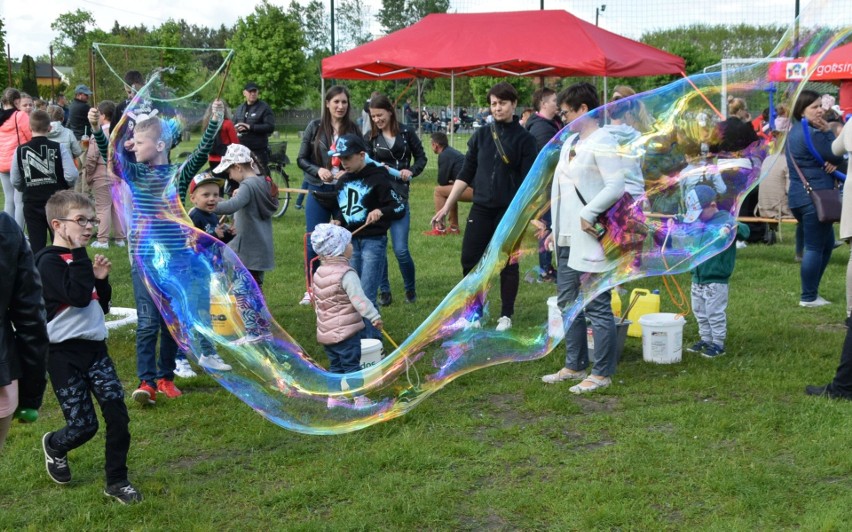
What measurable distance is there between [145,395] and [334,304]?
138cm

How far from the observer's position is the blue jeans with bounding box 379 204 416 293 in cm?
784

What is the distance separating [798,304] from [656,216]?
3504 millimetres

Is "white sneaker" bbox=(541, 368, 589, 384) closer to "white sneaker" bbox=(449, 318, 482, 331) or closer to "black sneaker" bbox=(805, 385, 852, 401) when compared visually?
"white sneaker" bbox=(449, 318, 482, 331)

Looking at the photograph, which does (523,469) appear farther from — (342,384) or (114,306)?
(114,306)

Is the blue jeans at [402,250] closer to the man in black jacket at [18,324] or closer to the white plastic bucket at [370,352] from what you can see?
the white plastic bucket at [370,352]

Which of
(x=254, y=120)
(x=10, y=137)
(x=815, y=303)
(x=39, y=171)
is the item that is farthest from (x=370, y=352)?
(x=254, y=120)

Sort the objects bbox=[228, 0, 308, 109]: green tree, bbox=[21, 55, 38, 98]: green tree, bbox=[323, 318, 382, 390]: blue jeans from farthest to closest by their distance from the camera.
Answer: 1. bbox=[21, 55, 38, 98]: green tree
2. bbox=[228, 0, 308, 109]: green tree
3. bbox=[323, 318, 382, 390]: blue jeans

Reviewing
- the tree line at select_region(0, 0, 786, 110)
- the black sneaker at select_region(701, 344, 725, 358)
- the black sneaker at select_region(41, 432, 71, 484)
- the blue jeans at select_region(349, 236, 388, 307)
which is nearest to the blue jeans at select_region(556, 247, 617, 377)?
the black sneaker at select_region(701, 344, 725, 358)

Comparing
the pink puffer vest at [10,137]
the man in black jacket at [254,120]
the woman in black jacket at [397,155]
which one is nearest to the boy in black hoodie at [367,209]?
the woman in black jacket at [397,155]

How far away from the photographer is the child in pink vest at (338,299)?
17.0 ft

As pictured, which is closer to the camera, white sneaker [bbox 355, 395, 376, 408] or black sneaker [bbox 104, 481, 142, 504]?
black sneaker [bbox 104, 481, 142, 504]

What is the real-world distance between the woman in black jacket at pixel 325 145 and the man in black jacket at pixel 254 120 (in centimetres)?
586

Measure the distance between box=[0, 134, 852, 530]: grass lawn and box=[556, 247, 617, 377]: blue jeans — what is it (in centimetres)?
22

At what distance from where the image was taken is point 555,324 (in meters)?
5.35
